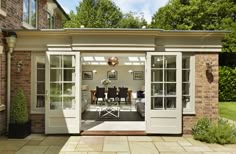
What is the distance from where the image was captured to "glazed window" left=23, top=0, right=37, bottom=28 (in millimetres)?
10983

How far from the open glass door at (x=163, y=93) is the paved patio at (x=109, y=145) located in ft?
1.24

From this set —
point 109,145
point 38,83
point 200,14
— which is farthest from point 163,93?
point 200,14

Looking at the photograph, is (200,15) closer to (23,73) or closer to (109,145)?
(23,73)

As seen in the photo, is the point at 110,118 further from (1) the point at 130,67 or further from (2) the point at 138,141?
(1) the point at 130,67

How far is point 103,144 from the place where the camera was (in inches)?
293

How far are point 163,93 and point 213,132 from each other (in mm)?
1769

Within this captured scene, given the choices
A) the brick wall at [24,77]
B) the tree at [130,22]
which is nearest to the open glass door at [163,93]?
the brick wall at [24,77]

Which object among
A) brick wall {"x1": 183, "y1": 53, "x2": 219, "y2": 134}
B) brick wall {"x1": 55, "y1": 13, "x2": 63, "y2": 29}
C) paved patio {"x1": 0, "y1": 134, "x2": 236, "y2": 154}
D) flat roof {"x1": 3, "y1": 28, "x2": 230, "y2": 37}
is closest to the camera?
paved patio {"x1": 0, "y1": 134, "x2": 236, "y2": 154}

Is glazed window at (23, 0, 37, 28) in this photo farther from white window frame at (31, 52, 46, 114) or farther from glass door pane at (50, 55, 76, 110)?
glass door pane at (50, 55, 76, 110)

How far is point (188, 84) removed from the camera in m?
8.76

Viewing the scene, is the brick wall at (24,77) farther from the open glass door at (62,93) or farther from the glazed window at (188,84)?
the glazed window at (188,84)

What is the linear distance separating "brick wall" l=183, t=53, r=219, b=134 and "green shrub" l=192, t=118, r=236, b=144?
231mm

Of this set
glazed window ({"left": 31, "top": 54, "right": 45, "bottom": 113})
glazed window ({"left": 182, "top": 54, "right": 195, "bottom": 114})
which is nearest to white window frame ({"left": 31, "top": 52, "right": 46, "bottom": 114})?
glazed window ({"left": 31, "top": 54, "right": 45, "bottom": 113})

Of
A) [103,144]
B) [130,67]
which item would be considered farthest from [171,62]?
[130,67]
